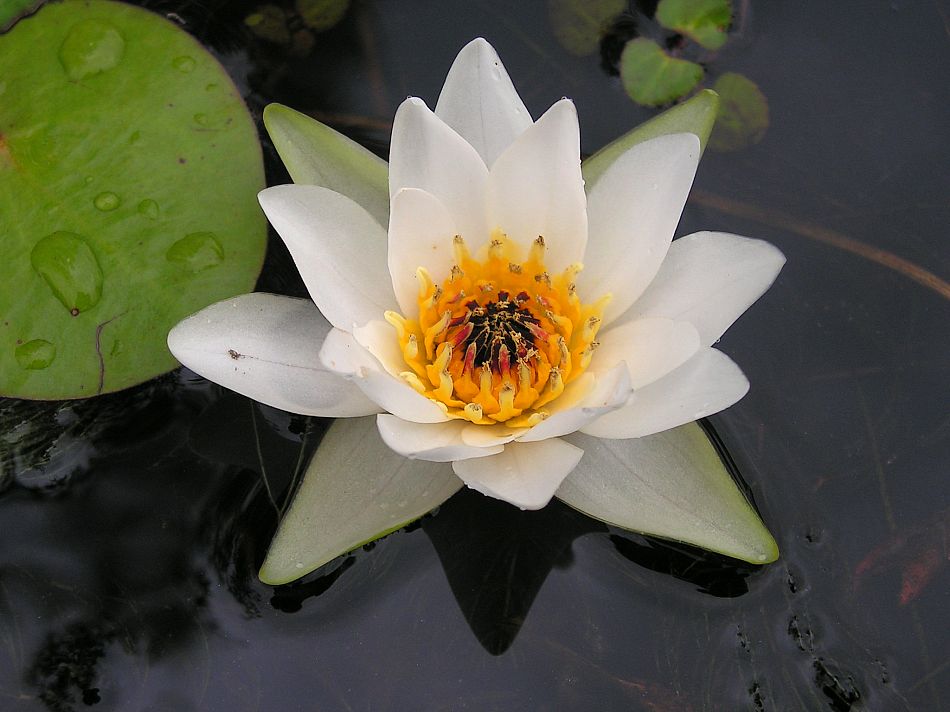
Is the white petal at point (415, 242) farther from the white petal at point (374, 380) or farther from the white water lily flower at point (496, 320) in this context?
the white petal at point (374, 380)

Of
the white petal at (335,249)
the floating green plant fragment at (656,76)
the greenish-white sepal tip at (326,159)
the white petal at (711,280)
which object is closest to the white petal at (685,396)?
the white petal at (711,280)

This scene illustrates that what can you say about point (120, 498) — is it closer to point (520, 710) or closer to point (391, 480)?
point (391, 480)

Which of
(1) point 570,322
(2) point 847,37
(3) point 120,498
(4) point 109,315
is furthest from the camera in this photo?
(2) point 847,37

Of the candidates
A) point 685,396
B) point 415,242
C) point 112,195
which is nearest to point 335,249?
point 415,242

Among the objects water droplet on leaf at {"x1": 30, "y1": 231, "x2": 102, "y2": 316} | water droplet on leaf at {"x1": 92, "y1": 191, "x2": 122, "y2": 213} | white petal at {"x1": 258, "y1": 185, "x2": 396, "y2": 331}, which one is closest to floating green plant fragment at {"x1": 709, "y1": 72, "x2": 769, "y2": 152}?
white petal at {"x1": 258, "y1": 185, "x2": 396, "y2": 331}

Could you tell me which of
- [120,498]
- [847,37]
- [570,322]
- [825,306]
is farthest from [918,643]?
[120,498]
